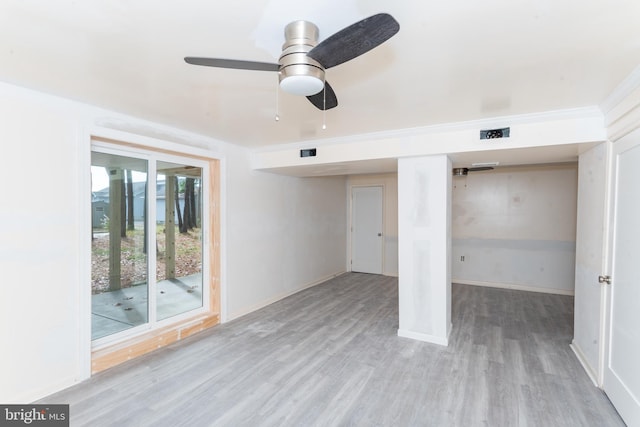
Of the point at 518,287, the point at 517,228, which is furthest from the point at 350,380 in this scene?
the point at 517,228

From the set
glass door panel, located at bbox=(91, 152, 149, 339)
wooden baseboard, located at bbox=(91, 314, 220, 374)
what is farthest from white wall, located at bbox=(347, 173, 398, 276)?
glass door panel, located at bbox=(91, 152, 149, 339)

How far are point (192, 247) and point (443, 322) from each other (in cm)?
307

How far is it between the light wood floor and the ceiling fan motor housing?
7.04 feet

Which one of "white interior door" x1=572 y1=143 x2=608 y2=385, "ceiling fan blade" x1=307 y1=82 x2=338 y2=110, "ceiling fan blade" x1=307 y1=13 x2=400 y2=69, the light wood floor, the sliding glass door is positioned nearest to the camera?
"ceiling fan blade" x1=307 y1=13 x2=400 y2=69

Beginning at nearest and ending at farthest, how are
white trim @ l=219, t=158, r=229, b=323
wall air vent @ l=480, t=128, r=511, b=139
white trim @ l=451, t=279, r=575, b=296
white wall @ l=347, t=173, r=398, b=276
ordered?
wall air vent @ l=480, t=128, r=511, b=139 < white trim @ l=219, t=158, r=229, b=323 < white trim @ l=451, t=279, r=575, b=296 < white wall @ l=347, t=173, r=398, b=276

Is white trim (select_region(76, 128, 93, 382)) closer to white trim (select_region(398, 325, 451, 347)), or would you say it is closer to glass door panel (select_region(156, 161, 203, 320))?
glass door panel (select_region(156, 161, 203, 320))

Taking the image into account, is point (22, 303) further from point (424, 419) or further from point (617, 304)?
A: point (617, 304)

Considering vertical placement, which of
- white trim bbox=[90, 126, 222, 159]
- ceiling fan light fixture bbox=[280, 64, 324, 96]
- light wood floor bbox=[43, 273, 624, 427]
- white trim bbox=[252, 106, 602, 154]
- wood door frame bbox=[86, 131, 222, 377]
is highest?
white trim bbox=[252, 106, 602, 154]

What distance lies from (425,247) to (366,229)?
358 centimetres

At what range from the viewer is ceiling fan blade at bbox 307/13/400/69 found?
1.07 meters

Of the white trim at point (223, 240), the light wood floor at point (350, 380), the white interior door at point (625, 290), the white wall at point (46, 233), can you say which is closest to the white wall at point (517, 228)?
the light wood floor at point (350, 380)

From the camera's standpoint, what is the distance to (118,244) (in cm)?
309

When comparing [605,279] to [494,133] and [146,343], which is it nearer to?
[494,133]

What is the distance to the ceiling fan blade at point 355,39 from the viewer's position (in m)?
1.07
